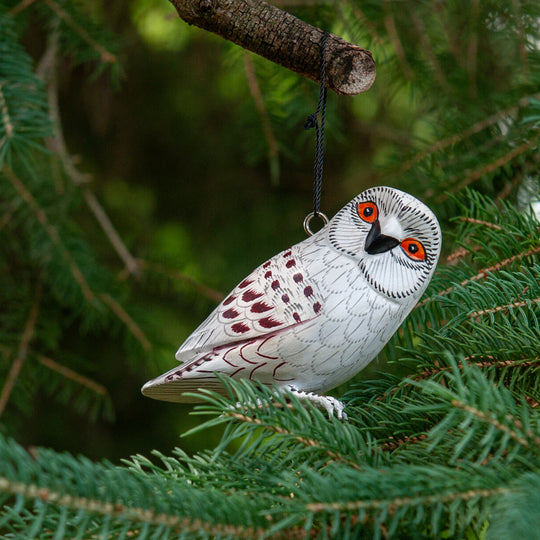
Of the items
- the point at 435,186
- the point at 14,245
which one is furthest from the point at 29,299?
the point at 435,186

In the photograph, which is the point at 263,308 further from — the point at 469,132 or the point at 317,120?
the point at 469,132

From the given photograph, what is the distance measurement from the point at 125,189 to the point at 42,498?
1737mm

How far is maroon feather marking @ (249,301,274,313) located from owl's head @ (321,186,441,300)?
5.0 inches

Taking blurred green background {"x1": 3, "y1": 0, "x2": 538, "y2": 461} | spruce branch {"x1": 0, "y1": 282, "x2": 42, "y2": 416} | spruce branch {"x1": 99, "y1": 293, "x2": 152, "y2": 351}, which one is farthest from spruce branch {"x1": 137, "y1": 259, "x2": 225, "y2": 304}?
spruce branch {"x1": 0, "y1": 282, "x2": 42, "y2": 416}

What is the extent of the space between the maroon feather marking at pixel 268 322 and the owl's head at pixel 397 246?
13cm

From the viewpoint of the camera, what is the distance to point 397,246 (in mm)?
889

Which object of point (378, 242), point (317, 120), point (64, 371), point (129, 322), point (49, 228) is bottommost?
point (64, 371)

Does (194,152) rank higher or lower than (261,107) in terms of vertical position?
lower

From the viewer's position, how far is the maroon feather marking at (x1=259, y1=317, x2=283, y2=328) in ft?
2.84

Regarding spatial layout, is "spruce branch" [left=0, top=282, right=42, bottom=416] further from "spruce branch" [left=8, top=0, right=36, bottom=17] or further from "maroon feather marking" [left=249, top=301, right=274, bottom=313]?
"maroon feather marking" [left=249, top=301, right=274, bottom=313]

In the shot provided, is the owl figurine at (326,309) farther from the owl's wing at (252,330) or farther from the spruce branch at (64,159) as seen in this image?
the spruce branch at (64,159)

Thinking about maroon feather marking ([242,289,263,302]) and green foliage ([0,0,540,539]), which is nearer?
green foliage ([0,0,540,539])

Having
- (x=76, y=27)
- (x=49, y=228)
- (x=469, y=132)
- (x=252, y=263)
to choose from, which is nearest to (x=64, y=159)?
(x=49, y=228)

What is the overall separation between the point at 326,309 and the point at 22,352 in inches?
35.3
